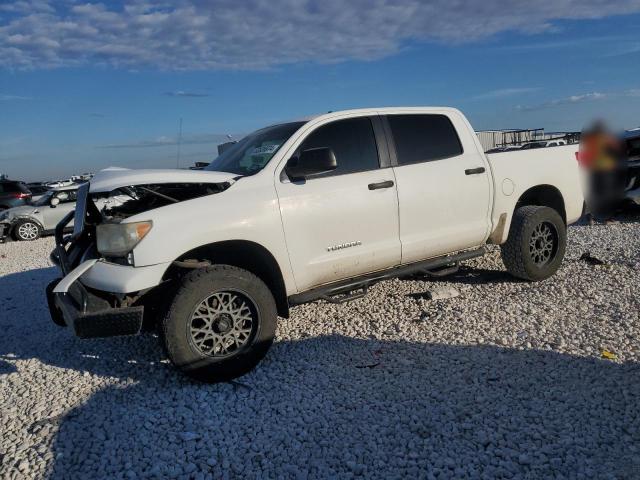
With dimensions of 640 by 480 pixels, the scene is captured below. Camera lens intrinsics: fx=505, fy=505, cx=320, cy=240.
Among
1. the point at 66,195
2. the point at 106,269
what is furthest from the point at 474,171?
the point at 66,195

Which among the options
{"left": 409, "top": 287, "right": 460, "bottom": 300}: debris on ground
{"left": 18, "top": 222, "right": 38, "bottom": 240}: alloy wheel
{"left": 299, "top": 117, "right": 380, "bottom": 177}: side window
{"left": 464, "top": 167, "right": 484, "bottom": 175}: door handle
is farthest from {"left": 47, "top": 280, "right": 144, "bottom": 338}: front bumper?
{"left": 18, "top": 222, "right": 38, "bottom": 240}: alloy wheel

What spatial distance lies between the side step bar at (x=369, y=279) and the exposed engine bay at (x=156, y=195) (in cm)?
111

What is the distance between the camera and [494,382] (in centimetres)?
351

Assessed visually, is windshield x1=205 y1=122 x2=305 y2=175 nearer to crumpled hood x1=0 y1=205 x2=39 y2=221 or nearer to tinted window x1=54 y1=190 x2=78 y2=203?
tinted window x1=54 y1=190 x2=78 y2=203

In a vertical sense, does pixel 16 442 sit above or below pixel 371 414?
above

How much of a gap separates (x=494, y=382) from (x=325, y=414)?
1208mm

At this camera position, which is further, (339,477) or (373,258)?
(373,258)

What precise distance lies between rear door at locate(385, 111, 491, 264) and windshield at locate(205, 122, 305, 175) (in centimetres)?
101

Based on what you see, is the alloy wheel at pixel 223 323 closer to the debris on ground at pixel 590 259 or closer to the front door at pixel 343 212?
the front door at pixel 343 212

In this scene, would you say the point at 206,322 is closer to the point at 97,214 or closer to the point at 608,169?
the point at 97,214

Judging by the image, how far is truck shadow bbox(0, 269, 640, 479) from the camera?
2756mm

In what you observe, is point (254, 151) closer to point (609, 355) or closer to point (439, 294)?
point (439, 294)

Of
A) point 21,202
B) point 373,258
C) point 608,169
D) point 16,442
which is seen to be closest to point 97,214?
point 16,442

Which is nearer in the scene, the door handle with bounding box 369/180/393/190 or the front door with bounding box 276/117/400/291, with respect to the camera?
the front door with bounding box 276/117/400/291
